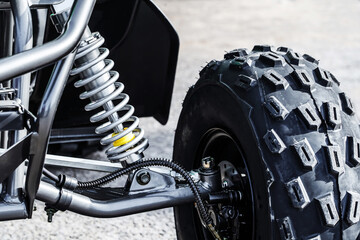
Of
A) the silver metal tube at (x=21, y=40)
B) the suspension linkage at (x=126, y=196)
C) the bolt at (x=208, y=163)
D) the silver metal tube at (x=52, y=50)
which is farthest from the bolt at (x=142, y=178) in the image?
the silver metal tube at (x=52, y=50)

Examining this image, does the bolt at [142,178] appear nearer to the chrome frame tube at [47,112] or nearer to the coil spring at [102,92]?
the coil spring at [102,92]

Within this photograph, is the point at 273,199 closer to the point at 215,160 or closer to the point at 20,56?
the point at 215,160

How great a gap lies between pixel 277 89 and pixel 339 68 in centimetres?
458

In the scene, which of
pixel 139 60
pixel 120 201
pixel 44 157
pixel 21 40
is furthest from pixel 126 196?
pixel 139 60

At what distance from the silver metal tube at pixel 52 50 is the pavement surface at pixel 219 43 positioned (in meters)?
1.38

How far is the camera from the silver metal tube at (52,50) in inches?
59.0

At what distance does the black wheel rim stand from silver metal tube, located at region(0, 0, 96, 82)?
654 millimetres

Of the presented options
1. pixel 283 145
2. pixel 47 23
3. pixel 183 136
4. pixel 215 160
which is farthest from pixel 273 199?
pixel 47 23

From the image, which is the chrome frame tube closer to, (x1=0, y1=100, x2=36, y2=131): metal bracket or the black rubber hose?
(x1=0, y1=100, x2=36, y2=131): metal bracket

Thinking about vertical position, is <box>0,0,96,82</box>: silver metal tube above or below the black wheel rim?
above

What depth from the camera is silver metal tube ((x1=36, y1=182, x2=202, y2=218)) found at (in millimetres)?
1878

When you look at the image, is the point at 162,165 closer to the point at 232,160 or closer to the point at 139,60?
the point at 232,160

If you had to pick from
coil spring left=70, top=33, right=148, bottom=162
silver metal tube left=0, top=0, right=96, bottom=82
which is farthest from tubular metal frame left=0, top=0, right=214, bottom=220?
coil spring left=70, top=33, right=148, bottom=162

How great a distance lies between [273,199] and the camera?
182 centimetres
